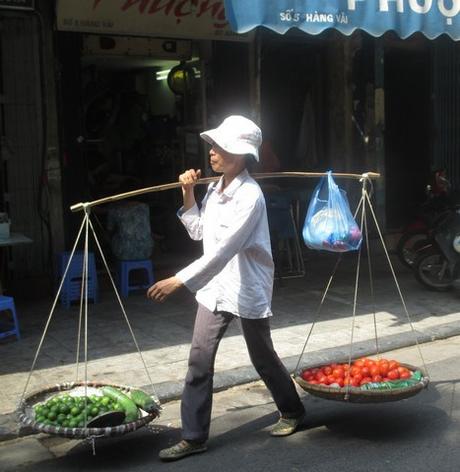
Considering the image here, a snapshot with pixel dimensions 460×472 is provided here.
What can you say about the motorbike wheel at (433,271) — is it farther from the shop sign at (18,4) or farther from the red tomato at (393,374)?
the shop sign at (18,4)

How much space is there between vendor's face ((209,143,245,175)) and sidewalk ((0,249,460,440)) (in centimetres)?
188

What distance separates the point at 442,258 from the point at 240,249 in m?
4.86

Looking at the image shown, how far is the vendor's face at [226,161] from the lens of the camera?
13.0 feet

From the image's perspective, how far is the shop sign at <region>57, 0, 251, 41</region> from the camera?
25.1 ft

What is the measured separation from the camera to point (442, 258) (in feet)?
26.8

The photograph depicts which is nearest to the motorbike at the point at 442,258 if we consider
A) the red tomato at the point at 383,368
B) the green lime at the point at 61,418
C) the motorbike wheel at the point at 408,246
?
the motorbike wheel at the point at 408,246

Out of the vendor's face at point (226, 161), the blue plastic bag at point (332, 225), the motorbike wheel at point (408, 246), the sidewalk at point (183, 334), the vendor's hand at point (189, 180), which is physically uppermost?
the vendor's face at point (226, 161)

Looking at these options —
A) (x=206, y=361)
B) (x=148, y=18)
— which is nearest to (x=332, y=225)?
(x=206, y=361)

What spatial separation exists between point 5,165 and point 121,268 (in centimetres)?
159

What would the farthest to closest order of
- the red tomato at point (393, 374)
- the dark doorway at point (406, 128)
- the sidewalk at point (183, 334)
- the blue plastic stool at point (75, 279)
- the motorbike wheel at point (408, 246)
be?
the dark doorway at point (406, 128)
the motorbike wheel at point (408, 246)
the blue plastic stool at point (75, 279)
the sidewalk at point (183, 334)
the red tomato at point (393, 374)

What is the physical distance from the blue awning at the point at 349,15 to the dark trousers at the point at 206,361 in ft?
9.31

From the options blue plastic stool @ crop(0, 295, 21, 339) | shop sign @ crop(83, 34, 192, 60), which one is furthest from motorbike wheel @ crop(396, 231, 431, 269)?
blue plastic stool @ crop(0, 295, 21, 339)

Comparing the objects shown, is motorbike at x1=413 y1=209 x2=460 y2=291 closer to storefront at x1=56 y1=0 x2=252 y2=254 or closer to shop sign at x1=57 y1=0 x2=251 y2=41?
storefront at x1=56 y1=0 x2=252 y2=254

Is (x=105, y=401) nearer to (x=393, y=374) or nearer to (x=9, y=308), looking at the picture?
(x=393, y=374)
